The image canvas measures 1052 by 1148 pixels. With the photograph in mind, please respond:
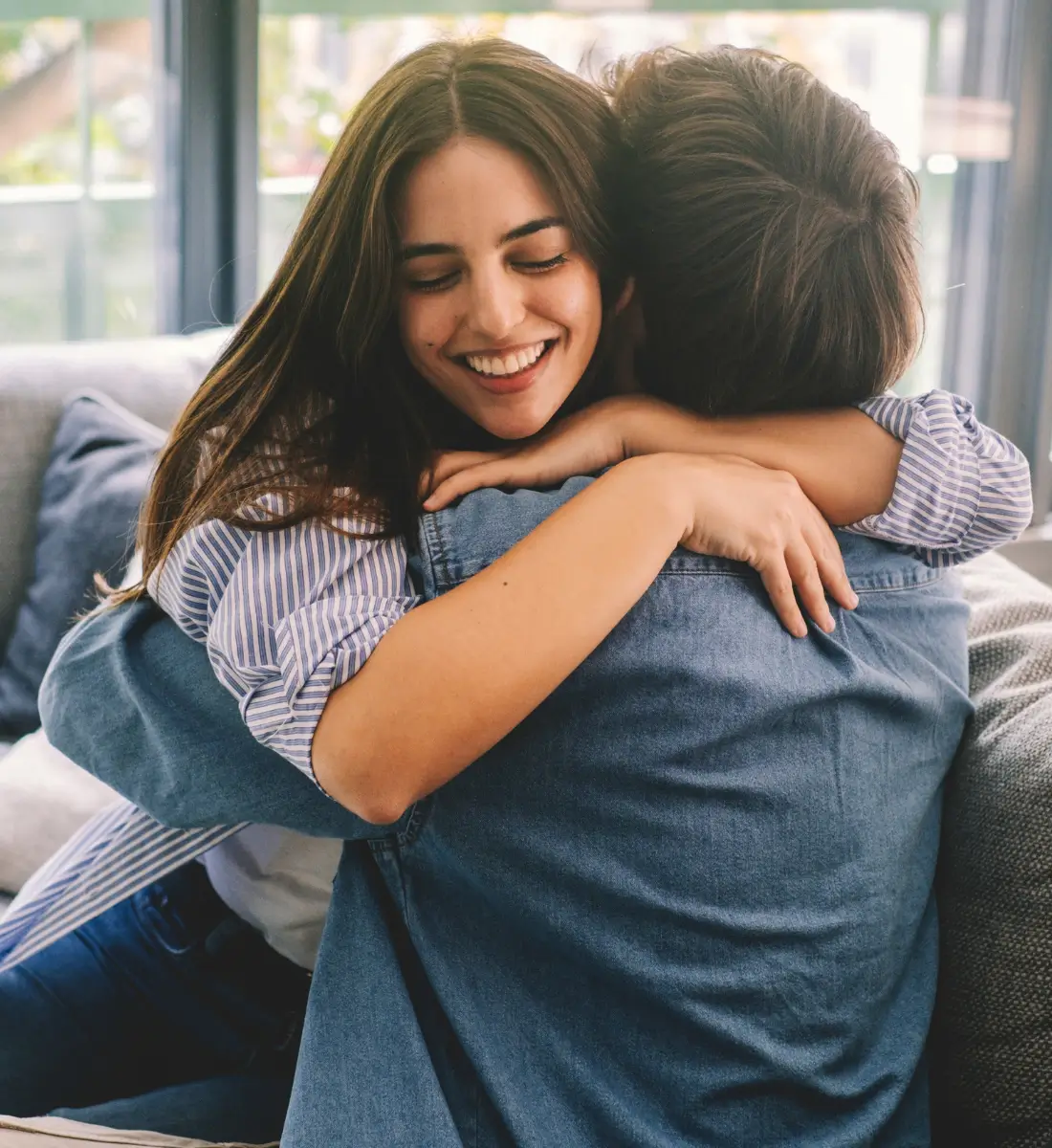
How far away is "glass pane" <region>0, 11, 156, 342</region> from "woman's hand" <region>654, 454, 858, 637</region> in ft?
5.85

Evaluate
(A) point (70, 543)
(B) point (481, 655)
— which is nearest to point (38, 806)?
(A) point (70, 543)

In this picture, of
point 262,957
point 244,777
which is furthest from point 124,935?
point 244,777

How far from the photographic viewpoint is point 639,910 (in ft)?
2.80

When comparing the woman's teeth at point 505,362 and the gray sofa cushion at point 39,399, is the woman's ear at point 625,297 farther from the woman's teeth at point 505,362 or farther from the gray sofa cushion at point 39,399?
the gray sofa cushion at point 39,399

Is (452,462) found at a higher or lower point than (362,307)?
lower

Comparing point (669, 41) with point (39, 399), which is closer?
point (39, 399)

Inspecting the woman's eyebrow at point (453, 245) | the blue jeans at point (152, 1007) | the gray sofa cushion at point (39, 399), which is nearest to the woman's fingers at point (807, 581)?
the woman's eyebrow at point (453, 245)

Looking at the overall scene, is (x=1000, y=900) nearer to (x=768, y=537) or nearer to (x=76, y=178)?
(x=768, y=537)

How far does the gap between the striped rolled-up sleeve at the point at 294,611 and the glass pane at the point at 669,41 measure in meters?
1.81

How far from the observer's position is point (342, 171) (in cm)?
98

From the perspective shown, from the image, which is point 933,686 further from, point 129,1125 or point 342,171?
point 129,1125

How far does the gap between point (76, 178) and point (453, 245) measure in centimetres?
166

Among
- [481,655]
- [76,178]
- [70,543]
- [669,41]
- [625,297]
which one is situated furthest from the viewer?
[669,41]

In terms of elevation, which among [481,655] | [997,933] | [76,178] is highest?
[76,178]
